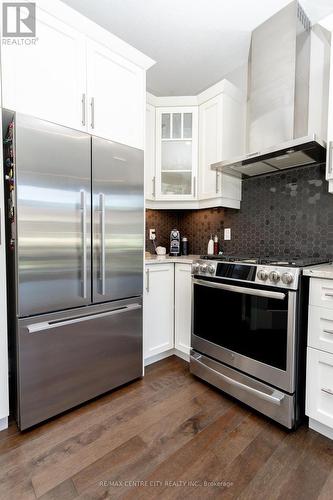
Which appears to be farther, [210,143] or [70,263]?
[210,143]

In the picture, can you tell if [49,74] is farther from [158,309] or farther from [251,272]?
Result: [158,309]

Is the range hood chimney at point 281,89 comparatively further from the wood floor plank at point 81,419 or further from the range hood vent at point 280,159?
the wood floor plank at point 81,419

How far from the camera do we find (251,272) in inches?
64.8

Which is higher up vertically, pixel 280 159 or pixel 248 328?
pixel 280 159

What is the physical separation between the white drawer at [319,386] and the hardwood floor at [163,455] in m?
0.14


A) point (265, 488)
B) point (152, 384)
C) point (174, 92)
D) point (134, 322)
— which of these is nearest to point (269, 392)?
point (265, 488)

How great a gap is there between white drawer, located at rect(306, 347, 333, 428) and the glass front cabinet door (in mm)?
1730

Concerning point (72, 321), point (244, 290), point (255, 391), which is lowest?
point (255, 391)

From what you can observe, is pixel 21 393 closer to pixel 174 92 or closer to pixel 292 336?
pixel 292 336

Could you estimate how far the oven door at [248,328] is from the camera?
58.9 inches

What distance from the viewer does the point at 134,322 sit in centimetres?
198

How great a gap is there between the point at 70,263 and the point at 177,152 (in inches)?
65.6

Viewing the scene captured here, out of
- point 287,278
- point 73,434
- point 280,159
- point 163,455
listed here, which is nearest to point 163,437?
point 163,455

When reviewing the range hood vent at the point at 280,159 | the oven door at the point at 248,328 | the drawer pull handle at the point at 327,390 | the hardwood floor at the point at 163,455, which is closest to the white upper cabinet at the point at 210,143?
the range hood vent at the point at 280,159
